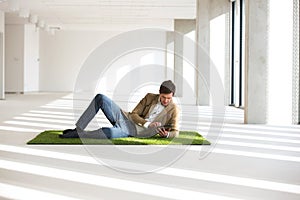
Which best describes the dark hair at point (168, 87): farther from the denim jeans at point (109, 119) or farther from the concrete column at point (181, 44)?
the concrete column at point (181, 44)

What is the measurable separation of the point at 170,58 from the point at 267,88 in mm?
19117

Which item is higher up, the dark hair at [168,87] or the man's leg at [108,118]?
the dark hair at [168,87]

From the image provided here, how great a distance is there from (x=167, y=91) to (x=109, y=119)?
0.98 m

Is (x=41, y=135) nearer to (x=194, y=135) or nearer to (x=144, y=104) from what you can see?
(x=144, y=104)

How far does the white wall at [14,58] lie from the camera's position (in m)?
25.1

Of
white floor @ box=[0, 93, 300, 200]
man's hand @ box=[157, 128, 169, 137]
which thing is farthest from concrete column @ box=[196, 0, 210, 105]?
man's hand @ box=[157, 128, 169, 137]

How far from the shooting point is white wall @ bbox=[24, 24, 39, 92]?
86.3 ft

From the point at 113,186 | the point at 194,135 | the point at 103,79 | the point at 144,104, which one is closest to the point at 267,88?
the point at 194,135

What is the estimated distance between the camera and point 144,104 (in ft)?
21.2

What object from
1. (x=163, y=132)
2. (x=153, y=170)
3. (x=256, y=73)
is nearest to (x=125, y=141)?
(x=163, y=132)

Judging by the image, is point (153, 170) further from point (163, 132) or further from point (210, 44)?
point (210, 44)

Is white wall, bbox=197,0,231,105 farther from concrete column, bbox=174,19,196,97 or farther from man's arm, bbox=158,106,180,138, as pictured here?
man's arm, bbox=158,106,180,138

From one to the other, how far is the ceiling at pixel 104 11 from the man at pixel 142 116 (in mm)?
10647

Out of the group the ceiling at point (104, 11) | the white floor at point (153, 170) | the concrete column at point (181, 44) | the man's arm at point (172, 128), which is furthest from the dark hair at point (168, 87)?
the concrete column at point (181, 44)
